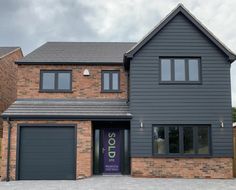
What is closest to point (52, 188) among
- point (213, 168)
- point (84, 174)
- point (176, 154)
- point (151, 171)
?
point (84, 174)

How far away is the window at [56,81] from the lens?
17087 mm

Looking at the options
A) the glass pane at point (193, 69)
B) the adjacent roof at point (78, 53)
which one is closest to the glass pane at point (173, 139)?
the glass pane at point (193, 69)

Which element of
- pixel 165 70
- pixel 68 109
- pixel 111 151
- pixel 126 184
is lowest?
pixel 126 184

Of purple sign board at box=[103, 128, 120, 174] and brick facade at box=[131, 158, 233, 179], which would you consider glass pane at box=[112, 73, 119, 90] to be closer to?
purple sign board at box=[103, 128, 120, 174]

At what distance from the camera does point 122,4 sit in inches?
626

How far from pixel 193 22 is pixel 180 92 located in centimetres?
321

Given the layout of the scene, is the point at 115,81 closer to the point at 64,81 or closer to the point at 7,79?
the point at 64,81

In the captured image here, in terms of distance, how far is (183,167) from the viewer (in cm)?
1516

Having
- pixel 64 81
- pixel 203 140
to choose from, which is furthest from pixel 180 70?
pixel 64 81

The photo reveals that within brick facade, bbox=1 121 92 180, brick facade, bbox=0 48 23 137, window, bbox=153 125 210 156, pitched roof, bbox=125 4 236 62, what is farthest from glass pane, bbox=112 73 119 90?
brick facade, bbox=0 48 23 137

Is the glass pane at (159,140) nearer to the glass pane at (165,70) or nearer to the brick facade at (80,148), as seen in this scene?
the glass pane at (165,70)

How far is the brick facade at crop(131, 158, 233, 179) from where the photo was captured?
1513 centimetres

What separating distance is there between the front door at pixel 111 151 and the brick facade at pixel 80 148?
57.7 inches

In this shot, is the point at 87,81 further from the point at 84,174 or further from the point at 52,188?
the point at 52,188
